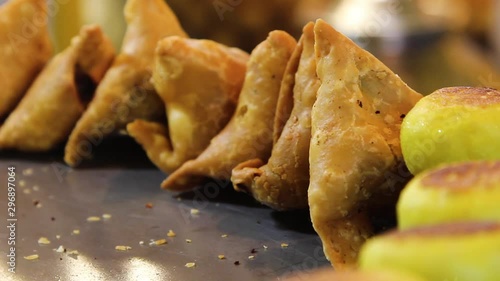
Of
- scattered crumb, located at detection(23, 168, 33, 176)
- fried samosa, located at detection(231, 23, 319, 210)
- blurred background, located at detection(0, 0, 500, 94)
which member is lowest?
scattered crumb, located at detection(23, 168, 33, 176)

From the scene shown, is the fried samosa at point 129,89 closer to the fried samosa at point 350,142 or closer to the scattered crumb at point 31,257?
the scattered crumb at point 31,257

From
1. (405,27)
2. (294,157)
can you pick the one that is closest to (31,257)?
(294,157)

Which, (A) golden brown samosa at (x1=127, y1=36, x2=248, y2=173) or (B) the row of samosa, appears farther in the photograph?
(A) golden brown samosa at (x1=127, y1=36, x2=248, y2=173)

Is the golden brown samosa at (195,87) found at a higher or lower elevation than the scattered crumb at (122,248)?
higher

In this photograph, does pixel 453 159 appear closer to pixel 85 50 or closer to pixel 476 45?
pixel 85 50

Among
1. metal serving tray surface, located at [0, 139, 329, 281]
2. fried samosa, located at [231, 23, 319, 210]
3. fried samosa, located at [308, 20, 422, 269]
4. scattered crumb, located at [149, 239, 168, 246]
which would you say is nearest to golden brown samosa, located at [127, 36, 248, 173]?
metal serving tray surface, located at [0, 139, 329, 281]

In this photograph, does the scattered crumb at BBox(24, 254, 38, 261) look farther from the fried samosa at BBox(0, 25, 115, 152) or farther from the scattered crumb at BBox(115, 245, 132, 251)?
the fried samosa at BBox(0, 25, 115, 152)

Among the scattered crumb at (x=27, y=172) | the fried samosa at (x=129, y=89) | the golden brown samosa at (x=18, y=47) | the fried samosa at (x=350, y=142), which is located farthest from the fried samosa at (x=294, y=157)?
the golden brown samosa at (x=18, y=47)
